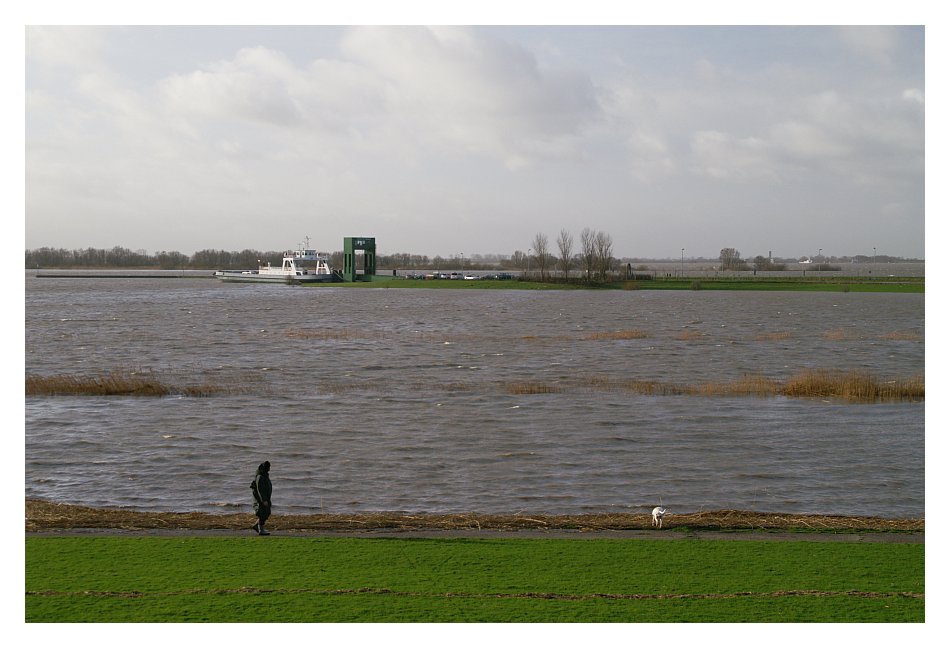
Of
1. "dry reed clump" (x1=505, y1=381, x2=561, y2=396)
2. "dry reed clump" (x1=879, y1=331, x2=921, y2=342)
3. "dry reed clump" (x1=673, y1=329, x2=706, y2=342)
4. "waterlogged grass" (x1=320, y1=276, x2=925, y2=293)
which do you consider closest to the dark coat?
"dry reed clump" (x1=505, y1=381, x2=561, y2=396)

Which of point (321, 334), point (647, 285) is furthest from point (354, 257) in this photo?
point (321, 334)

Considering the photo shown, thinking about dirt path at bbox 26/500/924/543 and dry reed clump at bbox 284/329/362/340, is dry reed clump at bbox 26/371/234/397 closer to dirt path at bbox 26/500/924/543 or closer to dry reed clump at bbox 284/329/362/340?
dirt path at bbox 26/500/924/543

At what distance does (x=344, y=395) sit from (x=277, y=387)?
2.97m

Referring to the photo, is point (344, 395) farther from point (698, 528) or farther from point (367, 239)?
point (367, 239)

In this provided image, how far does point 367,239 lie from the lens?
144m

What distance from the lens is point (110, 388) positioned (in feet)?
106

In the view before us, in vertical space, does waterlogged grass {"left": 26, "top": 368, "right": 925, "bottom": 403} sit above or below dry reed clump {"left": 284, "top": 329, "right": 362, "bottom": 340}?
below

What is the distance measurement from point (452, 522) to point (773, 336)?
43.4m

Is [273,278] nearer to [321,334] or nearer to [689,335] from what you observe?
[321,334]

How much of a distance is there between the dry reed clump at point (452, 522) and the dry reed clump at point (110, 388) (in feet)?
54.5

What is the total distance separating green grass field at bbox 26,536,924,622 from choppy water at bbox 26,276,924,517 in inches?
189

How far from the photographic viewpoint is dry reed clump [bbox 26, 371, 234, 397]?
32031 mm

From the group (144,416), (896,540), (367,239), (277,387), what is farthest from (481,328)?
(367,239)

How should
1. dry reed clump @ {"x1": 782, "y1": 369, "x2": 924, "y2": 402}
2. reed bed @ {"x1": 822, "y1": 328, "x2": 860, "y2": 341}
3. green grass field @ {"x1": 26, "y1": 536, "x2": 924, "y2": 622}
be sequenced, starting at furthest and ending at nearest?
1. reed bed @ {"x1": 822, "y1": 328, "x2": 860, "y2": 341}
2. dry reed clump @ {"x1": 782, "y1": 369, "x2": 924, "y2": 402}
3. green grass field @ {"x1": 26, "y1": 536, "x2": 924, "y2": 622}
